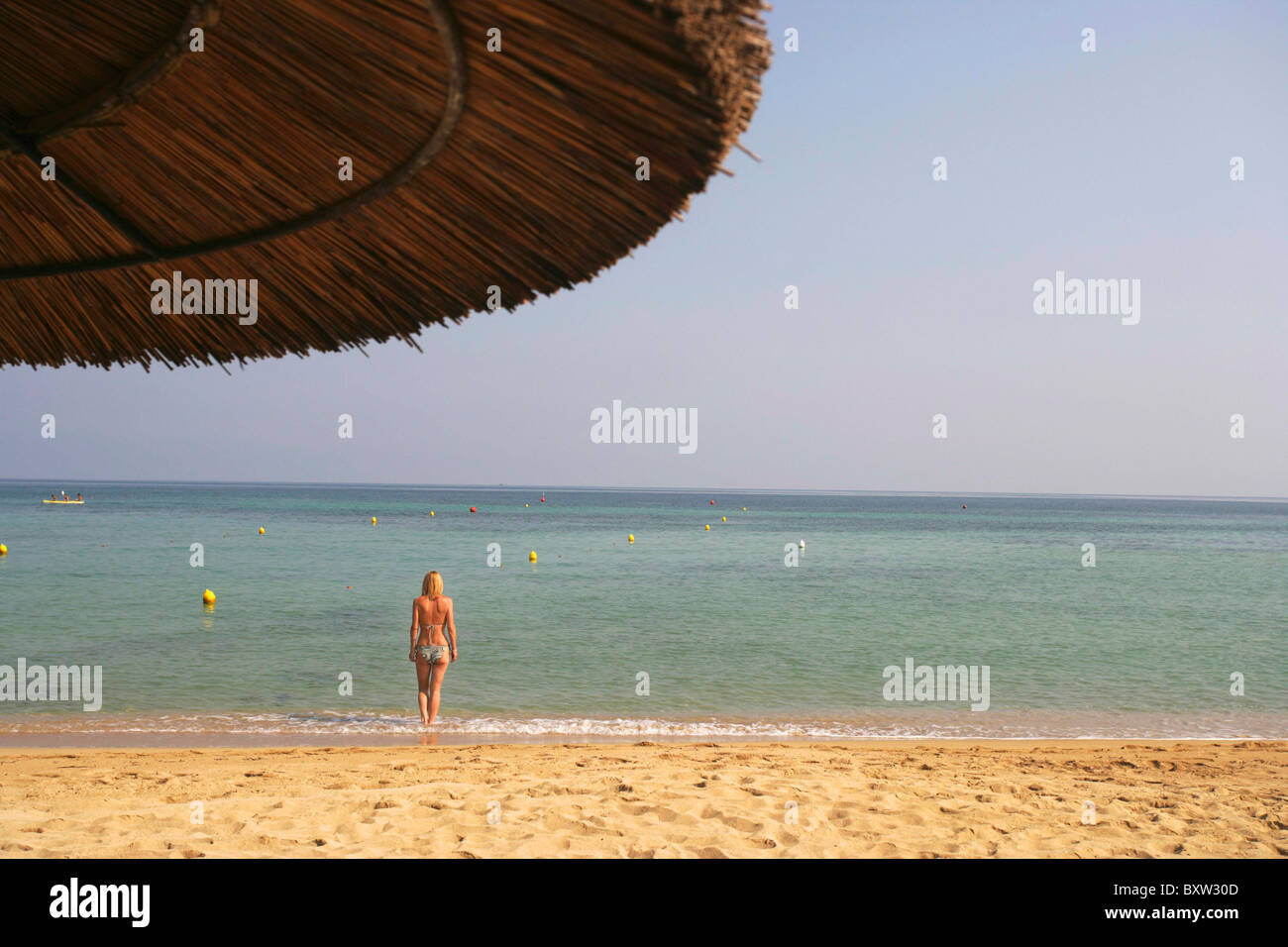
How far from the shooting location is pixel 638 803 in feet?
19.6

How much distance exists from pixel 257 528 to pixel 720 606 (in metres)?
39.5

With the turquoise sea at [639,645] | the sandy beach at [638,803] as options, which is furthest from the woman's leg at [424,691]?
the sandy beach at [638,803]

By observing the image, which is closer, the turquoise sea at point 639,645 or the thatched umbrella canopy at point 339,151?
the thatched umbrella canopy at point 339,151

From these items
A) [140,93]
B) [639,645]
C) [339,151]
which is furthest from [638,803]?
[639,645]

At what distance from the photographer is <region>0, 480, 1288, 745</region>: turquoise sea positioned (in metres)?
10.9

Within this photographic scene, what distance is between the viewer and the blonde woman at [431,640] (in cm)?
938

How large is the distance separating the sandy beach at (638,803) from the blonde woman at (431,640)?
121 cm

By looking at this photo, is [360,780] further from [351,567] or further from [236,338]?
[351,567]

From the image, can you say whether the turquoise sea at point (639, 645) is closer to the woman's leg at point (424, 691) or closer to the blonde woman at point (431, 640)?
the woman's leg at point (424, 691)

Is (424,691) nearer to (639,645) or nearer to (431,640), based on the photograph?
(431,640)

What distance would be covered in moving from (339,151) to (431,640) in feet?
26.7

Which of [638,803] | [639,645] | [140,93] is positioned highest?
[140,93]
